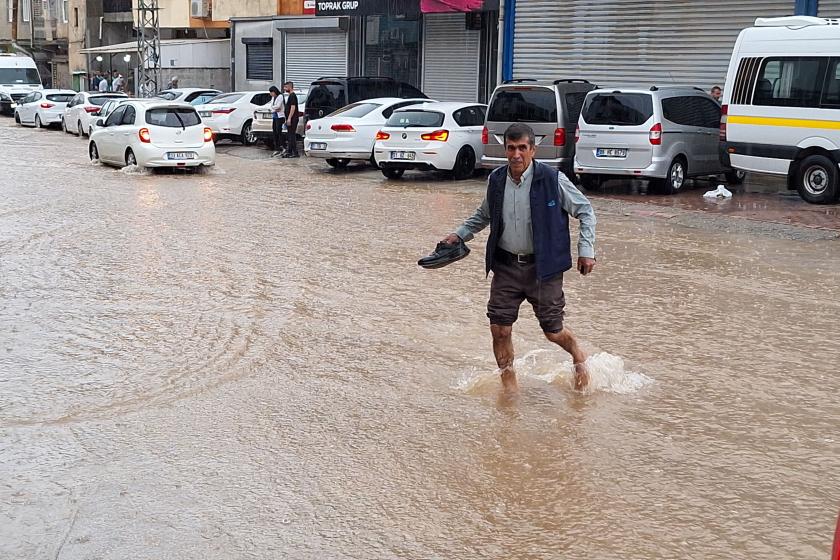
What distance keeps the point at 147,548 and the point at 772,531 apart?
2.69 meters

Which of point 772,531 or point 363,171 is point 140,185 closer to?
point 363,171

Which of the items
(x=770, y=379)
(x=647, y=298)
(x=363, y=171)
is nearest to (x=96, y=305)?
(x=647, y=298)

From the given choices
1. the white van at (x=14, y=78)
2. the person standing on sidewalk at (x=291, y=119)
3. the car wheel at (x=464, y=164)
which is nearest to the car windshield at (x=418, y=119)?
the car wheel at (x=464, y=164)

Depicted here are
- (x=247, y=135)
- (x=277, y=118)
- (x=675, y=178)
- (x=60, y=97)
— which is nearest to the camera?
(x=675, y=178)

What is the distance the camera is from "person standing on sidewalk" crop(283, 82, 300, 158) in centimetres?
2464

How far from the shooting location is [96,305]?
919 cm

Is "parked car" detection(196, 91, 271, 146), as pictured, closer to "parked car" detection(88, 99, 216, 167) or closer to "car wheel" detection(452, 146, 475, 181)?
"parked car" detection(88, 99, 216, 167)

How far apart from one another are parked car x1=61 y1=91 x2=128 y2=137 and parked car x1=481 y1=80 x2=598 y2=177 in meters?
17.1

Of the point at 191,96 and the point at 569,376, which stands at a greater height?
the point at 191,96

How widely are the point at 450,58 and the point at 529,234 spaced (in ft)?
79.8

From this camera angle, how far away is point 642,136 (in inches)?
669

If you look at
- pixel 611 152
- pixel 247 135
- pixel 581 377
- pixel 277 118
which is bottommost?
pixel 581 377

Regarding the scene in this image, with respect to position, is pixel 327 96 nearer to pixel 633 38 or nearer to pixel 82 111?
pixel 633 38

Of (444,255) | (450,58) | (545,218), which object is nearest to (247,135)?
(450,58)
